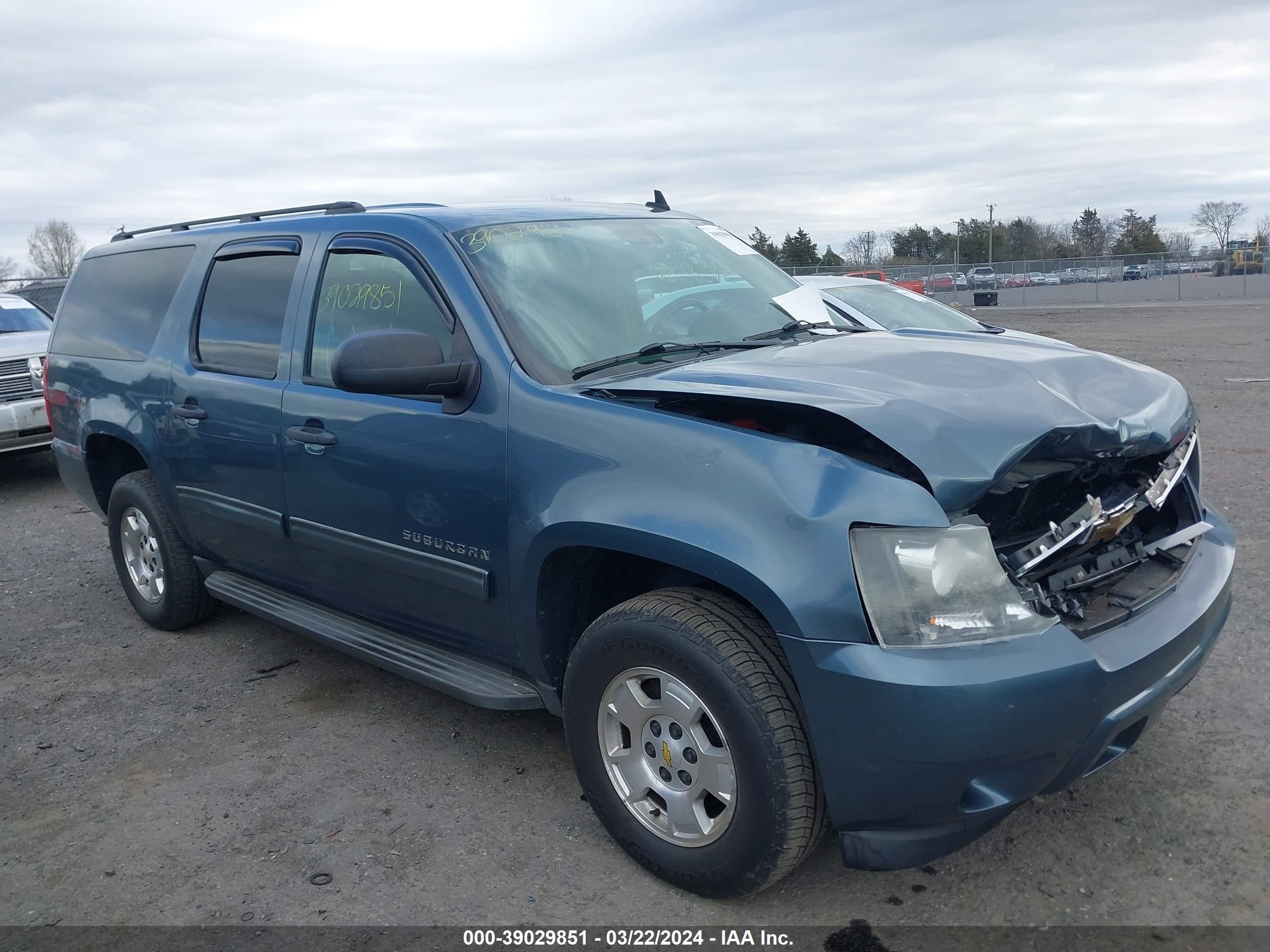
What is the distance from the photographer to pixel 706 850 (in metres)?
2.74

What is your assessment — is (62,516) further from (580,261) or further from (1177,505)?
(1177,505)

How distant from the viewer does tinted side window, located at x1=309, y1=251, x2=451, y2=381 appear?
350 centimetres

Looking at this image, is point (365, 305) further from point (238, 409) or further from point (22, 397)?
point (22, 397)

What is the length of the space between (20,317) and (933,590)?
10.5m

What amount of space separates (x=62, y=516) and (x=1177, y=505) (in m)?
7.77

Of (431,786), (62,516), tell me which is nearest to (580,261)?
(431,786)

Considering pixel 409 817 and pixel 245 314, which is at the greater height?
pixel 245 314

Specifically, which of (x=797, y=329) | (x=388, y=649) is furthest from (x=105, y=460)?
(x=797, y=329)

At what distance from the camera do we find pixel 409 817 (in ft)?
11.0

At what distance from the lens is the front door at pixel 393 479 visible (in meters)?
3.20

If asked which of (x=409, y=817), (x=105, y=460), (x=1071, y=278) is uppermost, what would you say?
(x=1071, y=278)

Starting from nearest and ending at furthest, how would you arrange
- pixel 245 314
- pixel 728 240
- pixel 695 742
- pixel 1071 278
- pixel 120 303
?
pixel 695 742 → pixel 245 314 → pixel 728 240 → pixel 120 303 → pixel 1071 278

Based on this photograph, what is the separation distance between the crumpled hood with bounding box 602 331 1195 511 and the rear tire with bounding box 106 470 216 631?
290 cm

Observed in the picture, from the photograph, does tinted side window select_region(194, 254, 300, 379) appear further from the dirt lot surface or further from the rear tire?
the dirt lot surface
